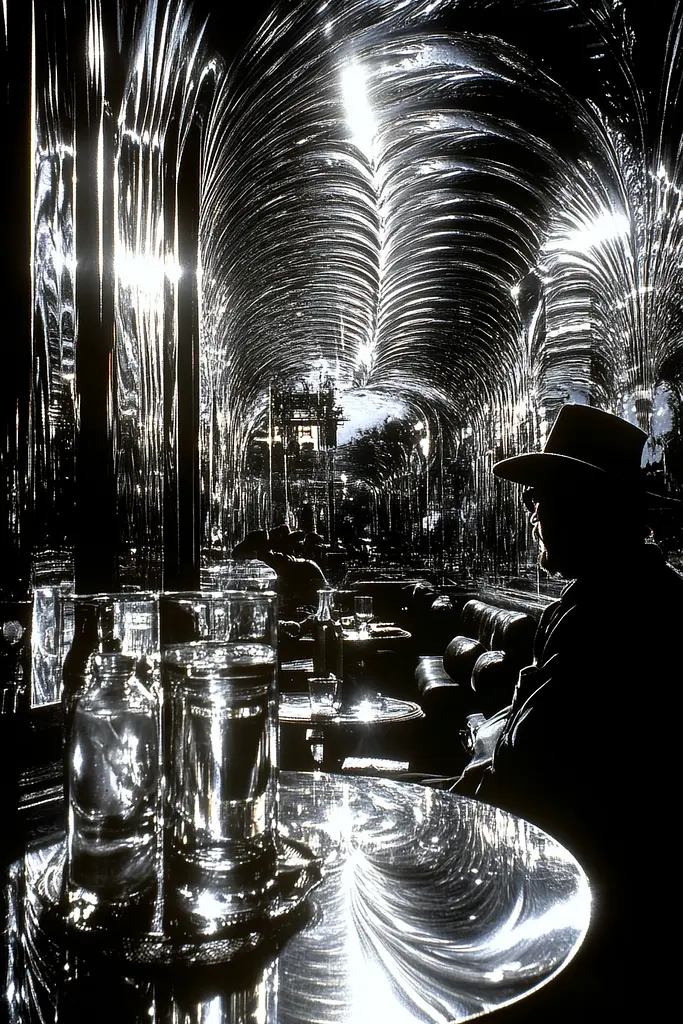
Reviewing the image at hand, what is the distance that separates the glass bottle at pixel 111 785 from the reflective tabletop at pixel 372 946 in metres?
0.06

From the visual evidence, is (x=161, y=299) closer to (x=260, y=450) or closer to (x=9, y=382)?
(x=9, y=382)

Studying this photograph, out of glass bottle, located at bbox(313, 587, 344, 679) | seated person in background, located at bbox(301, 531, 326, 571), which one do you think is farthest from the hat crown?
seated person in background, located at bbox(301, 531, 326, 571)

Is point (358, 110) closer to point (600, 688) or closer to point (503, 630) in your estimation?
point (503, 630)

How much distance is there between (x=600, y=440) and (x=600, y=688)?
0.90 meters

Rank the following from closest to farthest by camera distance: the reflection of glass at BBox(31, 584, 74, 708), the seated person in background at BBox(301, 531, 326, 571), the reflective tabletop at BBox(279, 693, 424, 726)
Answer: the reflection of glass at BBox(31, 584, 74, 708), the reflective tabletop at BBox(279, 693, 424, 726), the seated person in background at BBox(301, 531, 326, 571)

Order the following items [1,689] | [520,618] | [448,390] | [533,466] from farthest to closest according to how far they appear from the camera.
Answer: [448,390]
[520,618]
[533,466]
[1,689]

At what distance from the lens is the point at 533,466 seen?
2398 millimetres

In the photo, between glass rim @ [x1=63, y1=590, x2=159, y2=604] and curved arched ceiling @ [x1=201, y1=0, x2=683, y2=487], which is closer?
glass rim @ [x1=63, y1=590, x2=159, y2=604]

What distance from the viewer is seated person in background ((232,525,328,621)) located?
732 centimetres

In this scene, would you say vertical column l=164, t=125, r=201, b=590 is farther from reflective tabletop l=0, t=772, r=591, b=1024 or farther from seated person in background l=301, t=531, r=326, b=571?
seated person in background l=301, t=531, r=326, b=571

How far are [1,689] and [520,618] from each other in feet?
11.3

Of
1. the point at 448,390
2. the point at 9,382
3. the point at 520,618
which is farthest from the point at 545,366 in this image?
the point at 9,382

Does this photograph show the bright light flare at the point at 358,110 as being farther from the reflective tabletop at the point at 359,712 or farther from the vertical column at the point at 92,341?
the reflective tabletop at the point at 359,712

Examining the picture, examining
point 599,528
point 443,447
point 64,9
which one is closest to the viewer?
point 64,9
